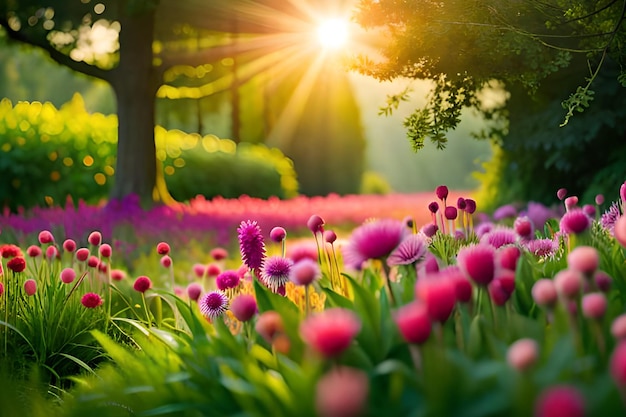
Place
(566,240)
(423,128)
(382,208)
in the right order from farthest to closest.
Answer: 1. (382,208)
2. (423,128)
3. (566,240)

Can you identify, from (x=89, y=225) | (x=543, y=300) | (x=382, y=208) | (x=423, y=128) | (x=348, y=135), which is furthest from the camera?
(x=348, y=135)

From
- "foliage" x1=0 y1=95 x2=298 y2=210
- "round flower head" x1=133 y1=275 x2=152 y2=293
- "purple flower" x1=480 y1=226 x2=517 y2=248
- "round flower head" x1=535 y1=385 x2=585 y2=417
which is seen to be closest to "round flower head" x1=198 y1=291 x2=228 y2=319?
"round flower head" x1=133 y1=275 x2=152 y2=293

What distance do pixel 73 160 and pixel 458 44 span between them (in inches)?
403

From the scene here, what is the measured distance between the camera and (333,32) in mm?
7652

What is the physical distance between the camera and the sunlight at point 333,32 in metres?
6.30

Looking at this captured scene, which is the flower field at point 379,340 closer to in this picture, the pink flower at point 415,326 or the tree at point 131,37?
the pink flower at point 415,326

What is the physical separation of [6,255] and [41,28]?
723 centimetres

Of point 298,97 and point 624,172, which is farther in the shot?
point 298,97

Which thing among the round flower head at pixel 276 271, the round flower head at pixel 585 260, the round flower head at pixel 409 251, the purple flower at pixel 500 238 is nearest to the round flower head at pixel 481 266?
the round flower head at pixel 585 260

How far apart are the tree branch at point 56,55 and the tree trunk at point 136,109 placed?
259mm

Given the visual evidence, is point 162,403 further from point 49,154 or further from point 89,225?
point 49,154

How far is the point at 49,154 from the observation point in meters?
12.8

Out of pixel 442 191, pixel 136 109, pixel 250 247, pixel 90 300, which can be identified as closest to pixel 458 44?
pixel 442 191

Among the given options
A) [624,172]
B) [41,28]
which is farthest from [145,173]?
[624,172]
